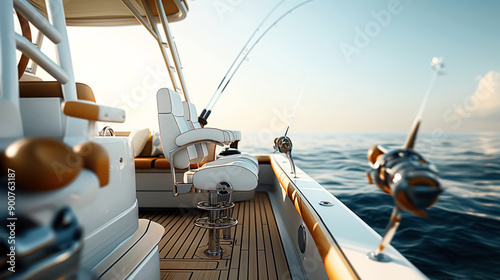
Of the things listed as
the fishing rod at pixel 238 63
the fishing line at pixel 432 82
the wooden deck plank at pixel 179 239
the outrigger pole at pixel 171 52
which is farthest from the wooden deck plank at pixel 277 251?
the outrigger pole at pixel 171 52

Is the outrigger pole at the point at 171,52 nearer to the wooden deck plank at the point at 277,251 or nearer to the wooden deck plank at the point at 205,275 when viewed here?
the wooden deck plank at the point at 277,251

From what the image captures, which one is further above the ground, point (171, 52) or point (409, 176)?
point (171, 52)

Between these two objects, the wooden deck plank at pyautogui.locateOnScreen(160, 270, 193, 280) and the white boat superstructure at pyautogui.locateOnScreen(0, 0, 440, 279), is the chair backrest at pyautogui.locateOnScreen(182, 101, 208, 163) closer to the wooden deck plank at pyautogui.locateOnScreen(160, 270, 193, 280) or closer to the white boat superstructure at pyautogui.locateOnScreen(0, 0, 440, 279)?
the white boat superstructure at pyautogui.locateOnScreen(0, 0, 440, 279)

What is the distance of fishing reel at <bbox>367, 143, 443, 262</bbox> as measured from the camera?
33 cm

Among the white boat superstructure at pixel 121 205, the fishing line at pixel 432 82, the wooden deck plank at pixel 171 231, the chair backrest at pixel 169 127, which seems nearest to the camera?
the white boat superstructure at pixel 121 205

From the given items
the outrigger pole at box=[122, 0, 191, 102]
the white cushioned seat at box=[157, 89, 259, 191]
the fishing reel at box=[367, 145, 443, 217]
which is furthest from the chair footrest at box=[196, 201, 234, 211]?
the outrigger pole at box=[122, 0, 191, 102]

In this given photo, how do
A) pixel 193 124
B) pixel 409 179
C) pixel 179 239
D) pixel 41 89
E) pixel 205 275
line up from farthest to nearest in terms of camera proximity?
1. pixel 193 124
2. pixel 179 239
3. pixel 205 275
4. pixel 41 89
5. pixel 409 179

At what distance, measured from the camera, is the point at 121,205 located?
105 centimetres

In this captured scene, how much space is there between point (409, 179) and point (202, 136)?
133 cm

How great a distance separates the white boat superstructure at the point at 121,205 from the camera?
241 millimetres

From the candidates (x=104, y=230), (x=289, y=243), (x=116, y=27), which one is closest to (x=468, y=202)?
(x=289, y=243)

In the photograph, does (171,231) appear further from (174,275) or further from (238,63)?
(238,63)

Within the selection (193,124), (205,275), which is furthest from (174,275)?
(193,124)

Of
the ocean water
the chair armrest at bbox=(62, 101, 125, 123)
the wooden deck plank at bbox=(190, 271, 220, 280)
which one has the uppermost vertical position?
the chair armrest at bbox=(62, 101, 125, 123)
